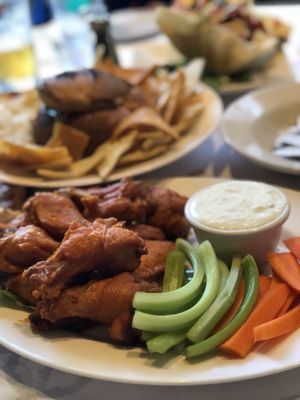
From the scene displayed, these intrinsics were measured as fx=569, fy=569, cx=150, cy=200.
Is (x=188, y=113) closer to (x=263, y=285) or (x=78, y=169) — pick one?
(x=78, y=169)

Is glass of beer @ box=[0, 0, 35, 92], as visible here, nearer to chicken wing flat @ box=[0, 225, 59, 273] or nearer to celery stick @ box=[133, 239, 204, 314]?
chicken wing flat @ box=[0, 225, 59, 273]

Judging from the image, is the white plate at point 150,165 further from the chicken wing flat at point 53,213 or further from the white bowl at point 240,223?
the white bowl at point 240,223

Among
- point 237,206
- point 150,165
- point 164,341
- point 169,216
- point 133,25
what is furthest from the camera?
point 133,25

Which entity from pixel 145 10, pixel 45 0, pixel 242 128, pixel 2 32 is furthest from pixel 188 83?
pixel 45 0

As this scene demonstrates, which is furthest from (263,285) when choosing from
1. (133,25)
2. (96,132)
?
(133,25)

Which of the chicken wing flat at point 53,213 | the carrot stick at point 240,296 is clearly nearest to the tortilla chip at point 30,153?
the chicken wing flat at point 53,213

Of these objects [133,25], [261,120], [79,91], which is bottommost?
[133,25]
